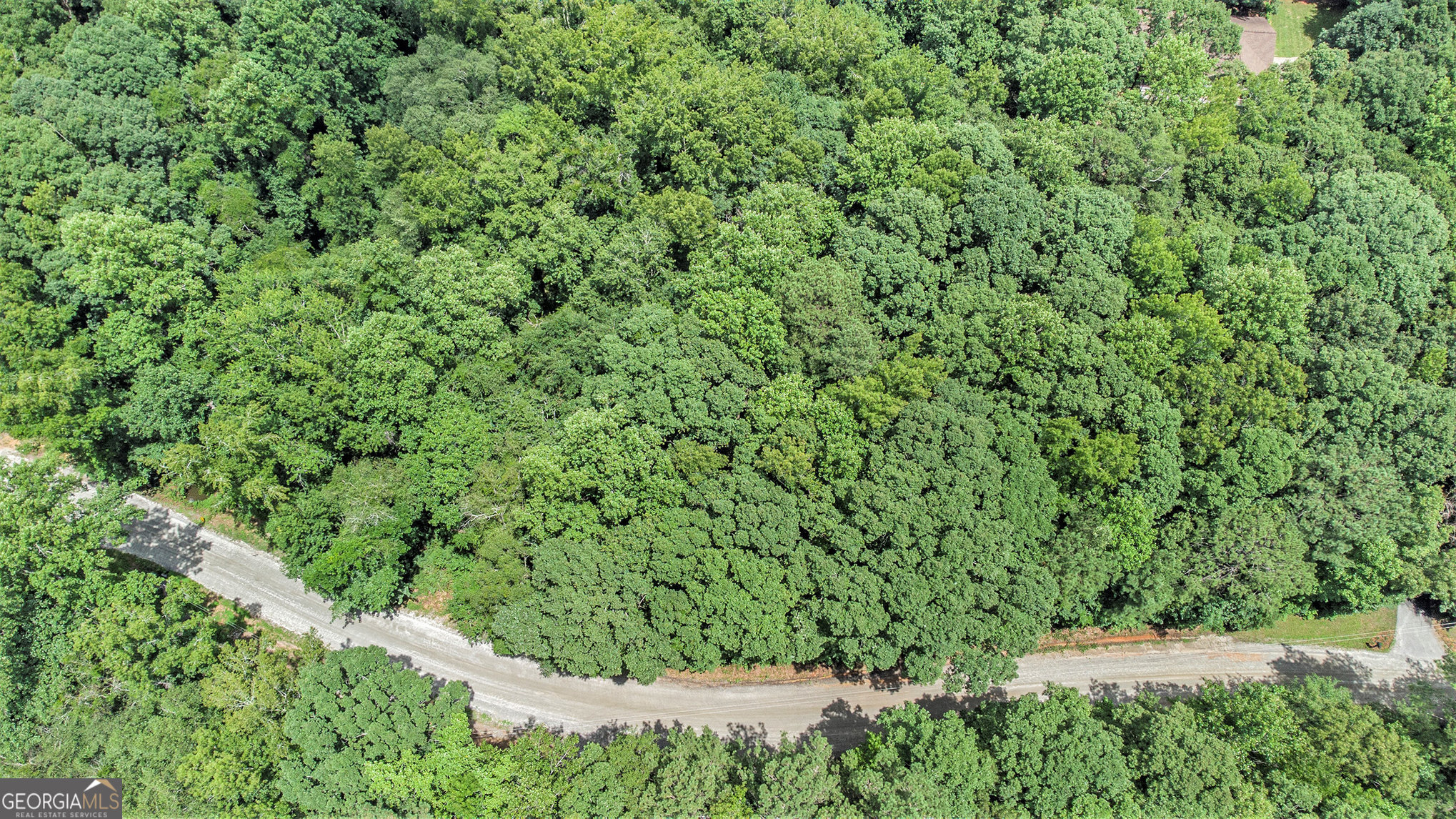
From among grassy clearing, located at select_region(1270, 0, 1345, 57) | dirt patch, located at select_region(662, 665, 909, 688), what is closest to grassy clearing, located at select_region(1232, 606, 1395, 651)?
dirt patch, located at select_region(662, 665, 909, 688)

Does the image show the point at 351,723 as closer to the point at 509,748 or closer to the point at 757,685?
the point at 509,748

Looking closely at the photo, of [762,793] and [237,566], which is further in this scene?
[237,566]

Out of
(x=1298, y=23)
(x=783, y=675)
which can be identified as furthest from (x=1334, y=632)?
(x=1298, y=23)

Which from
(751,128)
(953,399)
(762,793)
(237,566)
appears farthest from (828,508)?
(237,566)

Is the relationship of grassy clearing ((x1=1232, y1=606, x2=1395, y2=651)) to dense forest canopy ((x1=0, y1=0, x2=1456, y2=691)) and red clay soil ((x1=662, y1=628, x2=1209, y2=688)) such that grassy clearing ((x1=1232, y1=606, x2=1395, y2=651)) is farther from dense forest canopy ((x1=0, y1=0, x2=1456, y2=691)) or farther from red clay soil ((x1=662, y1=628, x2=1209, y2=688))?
red clay soil ((x1=662, y1=628, x2=1209, y2=688))

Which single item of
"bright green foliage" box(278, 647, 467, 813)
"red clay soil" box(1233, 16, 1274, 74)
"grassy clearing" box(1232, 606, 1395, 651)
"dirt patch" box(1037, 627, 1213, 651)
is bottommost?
"bright green foliage" box(278, 647, 467, 813)

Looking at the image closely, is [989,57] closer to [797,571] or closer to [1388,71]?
[1388,71]

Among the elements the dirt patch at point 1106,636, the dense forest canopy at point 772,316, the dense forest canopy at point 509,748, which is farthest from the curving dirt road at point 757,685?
the dense forest canopy at point 509,748
